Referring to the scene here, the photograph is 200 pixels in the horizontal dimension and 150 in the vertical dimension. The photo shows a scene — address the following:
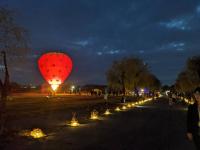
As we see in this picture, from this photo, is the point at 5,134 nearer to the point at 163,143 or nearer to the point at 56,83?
the point at 163,143

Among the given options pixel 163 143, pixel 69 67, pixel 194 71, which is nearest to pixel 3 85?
pixel 163 143

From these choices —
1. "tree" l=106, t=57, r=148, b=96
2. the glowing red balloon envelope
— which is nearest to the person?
the glowing red balloon envelope

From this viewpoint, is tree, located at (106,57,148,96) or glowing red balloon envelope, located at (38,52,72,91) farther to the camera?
tree, located at (106,57,148,96)

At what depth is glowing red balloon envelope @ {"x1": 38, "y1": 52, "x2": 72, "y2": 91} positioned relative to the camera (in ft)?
151

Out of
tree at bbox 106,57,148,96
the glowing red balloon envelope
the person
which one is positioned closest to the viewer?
the person

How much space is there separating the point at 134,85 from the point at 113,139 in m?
75.5

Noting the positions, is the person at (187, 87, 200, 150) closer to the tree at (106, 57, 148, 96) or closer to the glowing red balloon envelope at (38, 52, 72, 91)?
the glowing red balloon envelope at (38, 52, 72, 91)

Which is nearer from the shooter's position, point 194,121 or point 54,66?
point 194,121

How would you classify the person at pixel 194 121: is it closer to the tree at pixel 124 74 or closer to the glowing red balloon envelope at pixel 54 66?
the glowing red balloon envelope at pixel 54 66

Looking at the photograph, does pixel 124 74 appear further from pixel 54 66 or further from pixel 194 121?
pixel 194 121

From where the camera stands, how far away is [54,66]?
46.4 meters

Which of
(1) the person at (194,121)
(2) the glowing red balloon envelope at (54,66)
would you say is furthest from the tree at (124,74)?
(1) the person at (194,121)

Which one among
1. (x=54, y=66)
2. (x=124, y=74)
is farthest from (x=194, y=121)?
(x=124, y=74)

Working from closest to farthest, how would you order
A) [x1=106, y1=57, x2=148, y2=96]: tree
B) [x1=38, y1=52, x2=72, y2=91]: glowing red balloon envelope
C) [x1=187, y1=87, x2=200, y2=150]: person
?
[x1=187, y1=87, x2=200, y2=150]: person, [x1=38, y1=52, x2=72, y2=91]: glowing red balloon envelope, [x1=106, y1=57, x2=148, y2=96]: tree
